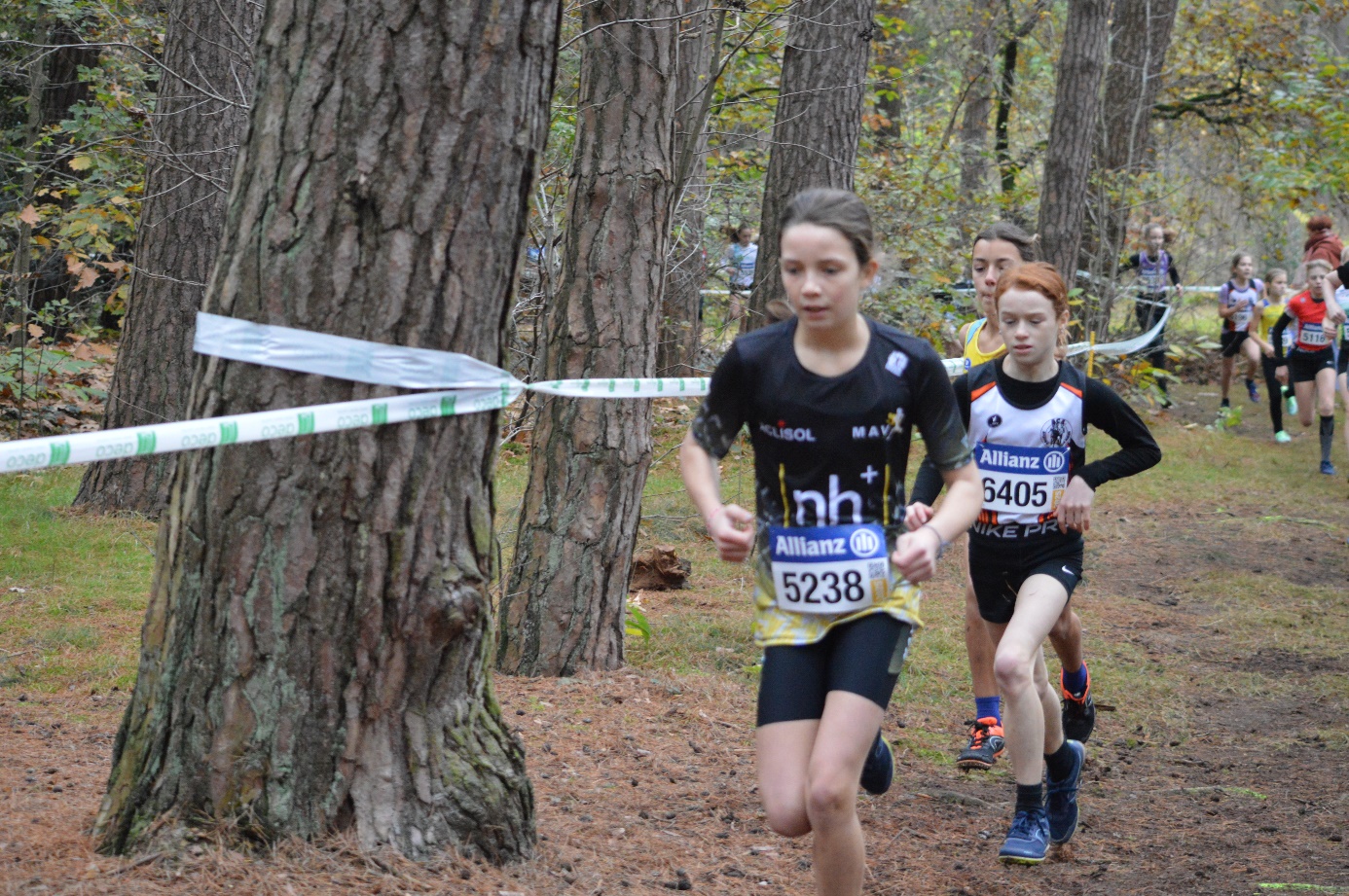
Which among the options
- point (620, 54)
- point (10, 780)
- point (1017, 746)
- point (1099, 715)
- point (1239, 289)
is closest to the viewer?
point (10, 780)

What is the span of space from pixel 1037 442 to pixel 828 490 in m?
1.76

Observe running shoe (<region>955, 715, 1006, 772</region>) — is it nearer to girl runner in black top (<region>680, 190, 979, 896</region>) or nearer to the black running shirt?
girl runner in black top (<region>680, 190, 979, 896</region>)

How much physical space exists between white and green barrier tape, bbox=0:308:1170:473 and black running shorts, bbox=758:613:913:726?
1.13m

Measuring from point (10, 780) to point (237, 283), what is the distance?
2.05m

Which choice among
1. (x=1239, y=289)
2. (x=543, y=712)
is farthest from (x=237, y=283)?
(x=1239, y=289)

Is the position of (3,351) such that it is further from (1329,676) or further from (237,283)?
(1329,676)

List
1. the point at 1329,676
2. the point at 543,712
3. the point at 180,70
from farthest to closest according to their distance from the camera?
the point at 180,70 → the point at 1329,676 → the point at 543,712

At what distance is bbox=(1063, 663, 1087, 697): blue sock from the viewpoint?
5.46 m

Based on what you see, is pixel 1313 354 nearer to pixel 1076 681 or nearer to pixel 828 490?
pixel 1076 681

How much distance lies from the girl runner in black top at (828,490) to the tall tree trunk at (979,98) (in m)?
13.3

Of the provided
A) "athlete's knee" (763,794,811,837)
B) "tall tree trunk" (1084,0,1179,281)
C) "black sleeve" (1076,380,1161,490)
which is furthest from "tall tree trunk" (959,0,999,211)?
"athlete's knee" (763,794,811,837)

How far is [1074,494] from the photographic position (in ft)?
15.5

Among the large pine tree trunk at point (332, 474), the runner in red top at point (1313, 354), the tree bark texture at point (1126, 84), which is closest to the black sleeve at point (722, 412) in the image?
the large pine tree trunk at point (332, 474)

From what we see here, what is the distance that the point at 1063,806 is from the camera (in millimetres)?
4863
